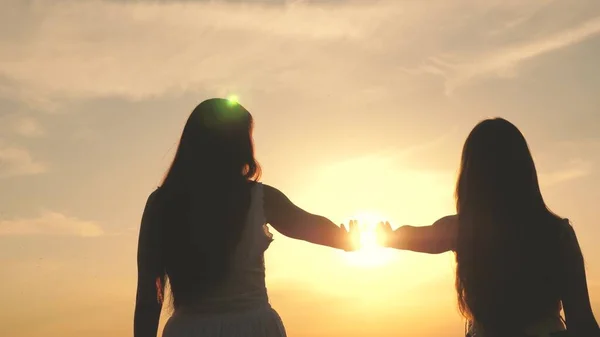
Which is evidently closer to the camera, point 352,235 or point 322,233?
point 322,233

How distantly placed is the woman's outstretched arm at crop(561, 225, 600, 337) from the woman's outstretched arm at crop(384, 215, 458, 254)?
97cm

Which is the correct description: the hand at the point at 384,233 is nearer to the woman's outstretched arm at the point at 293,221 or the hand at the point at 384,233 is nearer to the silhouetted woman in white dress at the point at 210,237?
the woman's outstretched arm at the point at 293,221

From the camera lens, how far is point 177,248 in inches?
204

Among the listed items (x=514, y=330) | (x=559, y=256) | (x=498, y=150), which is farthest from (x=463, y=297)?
(x=498, y=150)

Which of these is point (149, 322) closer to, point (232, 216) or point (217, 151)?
point (232, 216)

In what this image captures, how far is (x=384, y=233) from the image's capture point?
679cm

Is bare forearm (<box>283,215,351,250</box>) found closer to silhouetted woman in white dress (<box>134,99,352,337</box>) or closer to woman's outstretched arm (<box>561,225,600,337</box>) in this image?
silhouetted woman in white dress (<box>134,99,352,337</box>)

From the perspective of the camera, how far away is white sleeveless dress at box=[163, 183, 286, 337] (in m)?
5.24

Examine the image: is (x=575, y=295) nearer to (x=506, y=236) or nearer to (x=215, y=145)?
(x=506, y=236)

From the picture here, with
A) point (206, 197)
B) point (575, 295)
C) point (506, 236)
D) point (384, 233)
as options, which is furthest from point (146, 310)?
point (575, 295)

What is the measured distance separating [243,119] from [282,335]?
5.84 feet

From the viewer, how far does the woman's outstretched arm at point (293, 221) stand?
553cm

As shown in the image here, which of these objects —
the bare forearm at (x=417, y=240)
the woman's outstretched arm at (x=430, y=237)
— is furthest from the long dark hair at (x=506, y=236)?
the bare forearm at (x=417, y=240)

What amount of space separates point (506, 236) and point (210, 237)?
8.42ft
